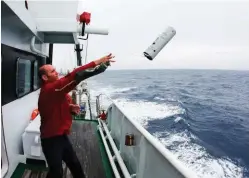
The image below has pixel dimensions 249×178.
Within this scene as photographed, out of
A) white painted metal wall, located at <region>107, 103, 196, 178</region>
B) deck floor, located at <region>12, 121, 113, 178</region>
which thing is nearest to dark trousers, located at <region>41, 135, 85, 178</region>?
white painted metal wall, located at <region>107, 103, 196, 178</region>

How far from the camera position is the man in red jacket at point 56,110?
86.2 inches

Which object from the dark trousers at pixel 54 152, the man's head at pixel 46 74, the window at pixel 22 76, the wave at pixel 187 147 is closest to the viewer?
the man's head at pixel 46 74

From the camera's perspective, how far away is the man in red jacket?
7.18 feet

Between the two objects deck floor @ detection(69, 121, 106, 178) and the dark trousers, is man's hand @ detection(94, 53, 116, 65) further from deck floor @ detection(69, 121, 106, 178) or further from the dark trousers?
deck floor @ detection(69, 121, 106, 178)

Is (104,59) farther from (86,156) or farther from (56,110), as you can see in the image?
(86,156)

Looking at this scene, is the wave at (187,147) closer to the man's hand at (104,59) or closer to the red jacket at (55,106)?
the red jacket at (55,106)

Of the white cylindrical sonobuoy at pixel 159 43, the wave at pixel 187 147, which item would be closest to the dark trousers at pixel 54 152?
the wave at pixel 187 147

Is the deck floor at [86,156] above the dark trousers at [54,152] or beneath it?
beneath

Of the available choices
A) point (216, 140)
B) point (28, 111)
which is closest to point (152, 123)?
point (216, 140)

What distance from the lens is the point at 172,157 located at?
1.93 m

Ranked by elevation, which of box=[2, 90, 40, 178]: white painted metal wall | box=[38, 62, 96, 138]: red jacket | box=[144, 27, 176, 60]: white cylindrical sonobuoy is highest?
box=[144, 27, 176, 60]: white cylindrical sonobuoy

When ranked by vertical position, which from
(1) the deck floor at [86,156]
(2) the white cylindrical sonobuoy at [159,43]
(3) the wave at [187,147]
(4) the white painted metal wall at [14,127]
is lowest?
(3) the wave at [187,147]

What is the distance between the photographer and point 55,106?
2.39 m

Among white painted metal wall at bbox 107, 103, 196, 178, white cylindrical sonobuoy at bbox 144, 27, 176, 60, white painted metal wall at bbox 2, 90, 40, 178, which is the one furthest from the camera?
white painted metal wall at bbox 2, 90, 40, 178
